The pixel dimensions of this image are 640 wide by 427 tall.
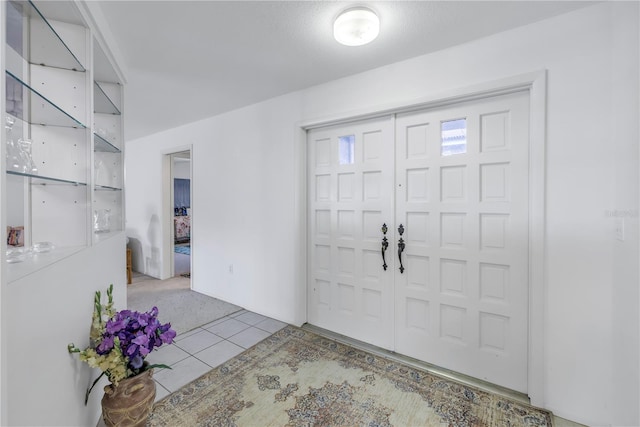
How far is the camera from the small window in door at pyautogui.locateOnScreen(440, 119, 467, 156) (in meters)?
2.05

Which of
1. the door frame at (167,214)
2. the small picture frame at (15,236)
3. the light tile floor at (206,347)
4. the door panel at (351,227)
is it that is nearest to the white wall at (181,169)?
the door frame at (167,214)

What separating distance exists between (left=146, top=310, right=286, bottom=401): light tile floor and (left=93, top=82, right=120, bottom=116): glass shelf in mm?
1943

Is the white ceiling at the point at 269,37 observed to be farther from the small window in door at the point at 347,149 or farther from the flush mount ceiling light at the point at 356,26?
the small window in door at the point at 347,149

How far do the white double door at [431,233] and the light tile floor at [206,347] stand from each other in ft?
2.24

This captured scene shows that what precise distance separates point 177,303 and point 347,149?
9.23ft

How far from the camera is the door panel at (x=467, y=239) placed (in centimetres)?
189

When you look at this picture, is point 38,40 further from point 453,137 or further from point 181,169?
point 181,169

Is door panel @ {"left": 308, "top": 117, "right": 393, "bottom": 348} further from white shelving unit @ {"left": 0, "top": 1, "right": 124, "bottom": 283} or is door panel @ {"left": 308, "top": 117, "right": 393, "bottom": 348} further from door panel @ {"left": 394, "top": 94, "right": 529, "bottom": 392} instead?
white shelving unit @ {"left": 0, "top": 1, "right": 124, "bottom": 283}

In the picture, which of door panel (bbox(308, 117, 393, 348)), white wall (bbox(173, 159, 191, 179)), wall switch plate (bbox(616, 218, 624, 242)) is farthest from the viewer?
white wall (bbox(173, 159, 191, 179))

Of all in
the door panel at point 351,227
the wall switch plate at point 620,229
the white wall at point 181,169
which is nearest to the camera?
the wall switch plate at point 620,229

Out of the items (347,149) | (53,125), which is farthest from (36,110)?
(347,149)

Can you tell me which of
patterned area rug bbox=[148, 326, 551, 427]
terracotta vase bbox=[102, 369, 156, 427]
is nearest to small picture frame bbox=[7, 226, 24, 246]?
terracotta vase bbox=[102, 369, 156, 427]

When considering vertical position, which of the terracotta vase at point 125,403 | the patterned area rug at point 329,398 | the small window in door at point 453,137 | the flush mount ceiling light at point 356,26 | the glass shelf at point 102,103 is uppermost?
the flush mount ceiling light at point 356,26

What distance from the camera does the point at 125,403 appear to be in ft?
4.25
